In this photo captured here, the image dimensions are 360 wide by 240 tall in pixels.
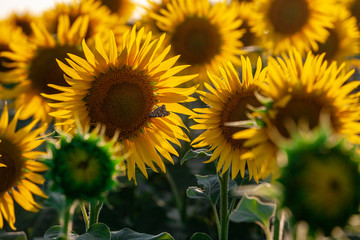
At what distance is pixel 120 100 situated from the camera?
2193 mm

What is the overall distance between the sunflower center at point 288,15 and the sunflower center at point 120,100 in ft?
7.80

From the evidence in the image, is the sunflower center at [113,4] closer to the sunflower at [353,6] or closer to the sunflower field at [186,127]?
the sunflower field at [186,127]

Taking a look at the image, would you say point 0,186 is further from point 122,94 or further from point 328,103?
point 328,103

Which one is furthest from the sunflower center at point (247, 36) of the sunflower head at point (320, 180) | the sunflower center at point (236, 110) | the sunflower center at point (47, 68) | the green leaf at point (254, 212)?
the sunflower head at point (320, 180)

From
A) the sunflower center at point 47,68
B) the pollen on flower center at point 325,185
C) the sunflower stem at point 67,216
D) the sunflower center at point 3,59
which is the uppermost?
the sunflower center at point 3,59

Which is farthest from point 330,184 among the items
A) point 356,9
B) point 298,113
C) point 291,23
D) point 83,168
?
point 356,9

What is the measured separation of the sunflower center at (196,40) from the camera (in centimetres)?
361

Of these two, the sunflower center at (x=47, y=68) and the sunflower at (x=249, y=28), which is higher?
the sunflower at (x=249, y=28)

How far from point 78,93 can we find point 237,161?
864mm

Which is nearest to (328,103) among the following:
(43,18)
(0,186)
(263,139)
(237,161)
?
(263,139)

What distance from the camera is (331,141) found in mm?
1019

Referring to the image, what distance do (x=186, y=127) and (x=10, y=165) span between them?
87 cm

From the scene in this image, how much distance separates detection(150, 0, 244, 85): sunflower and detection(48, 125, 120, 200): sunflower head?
7.72ft

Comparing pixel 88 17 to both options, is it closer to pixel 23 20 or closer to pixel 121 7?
pixel 121 7
